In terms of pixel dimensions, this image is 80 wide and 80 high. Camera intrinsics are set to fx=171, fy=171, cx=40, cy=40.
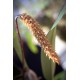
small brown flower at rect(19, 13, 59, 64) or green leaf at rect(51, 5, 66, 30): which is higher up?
green leaf at rect(51, 5, 66, 30)

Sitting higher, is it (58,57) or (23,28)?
(23,28)

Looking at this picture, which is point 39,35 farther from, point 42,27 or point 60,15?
point 60,15

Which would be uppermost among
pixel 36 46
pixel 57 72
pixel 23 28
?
pixel 23 28

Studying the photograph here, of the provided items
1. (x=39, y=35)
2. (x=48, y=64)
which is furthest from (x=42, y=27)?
(x=48, y=64)
